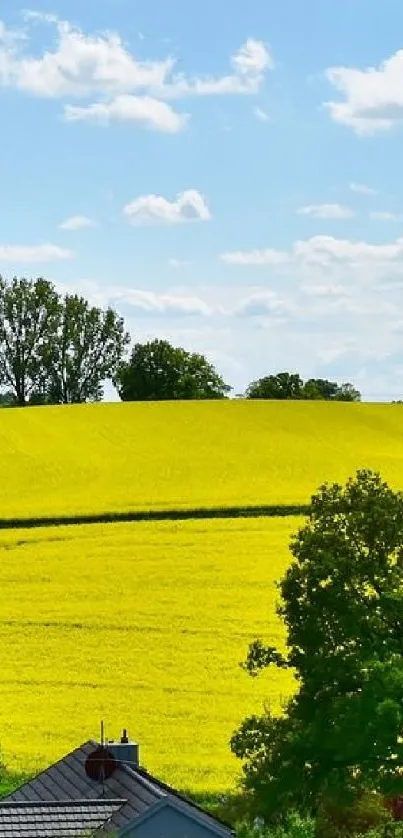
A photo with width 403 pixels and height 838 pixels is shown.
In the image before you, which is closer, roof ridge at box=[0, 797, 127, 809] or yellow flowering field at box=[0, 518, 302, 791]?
roof ridge at box=[0, 797, 127, 809]

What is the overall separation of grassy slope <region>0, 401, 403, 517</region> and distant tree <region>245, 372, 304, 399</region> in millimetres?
43544

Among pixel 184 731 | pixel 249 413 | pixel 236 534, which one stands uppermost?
pixel 249 413

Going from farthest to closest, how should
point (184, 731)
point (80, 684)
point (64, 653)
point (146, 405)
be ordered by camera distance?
point (146, 405)
point (64, 653)
point (80, 684)
point (184, 731)

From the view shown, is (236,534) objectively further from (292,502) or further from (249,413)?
(249,413)

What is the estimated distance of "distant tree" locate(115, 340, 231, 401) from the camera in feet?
376

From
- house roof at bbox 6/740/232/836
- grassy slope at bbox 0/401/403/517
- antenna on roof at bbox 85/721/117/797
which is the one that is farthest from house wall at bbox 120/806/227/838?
grassy slope at bbox 0/401/403/517

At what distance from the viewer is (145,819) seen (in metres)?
17.4

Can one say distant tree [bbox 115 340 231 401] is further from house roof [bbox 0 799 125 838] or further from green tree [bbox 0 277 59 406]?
house roof [bbox 0 799 125 838]

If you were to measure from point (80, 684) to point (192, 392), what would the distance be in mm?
82595

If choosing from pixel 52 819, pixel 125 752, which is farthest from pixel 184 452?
pixel 52 819

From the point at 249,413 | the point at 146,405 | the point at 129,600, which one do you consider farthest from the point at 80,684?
the point at 146,405

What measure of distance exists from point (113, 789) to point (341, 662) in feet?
12.0

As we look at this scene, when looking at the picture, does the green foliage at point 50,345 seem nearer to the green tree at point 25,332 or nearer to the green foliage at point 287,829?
the green tree at point 25,332

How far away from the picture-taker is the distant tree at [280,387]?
127625mm
